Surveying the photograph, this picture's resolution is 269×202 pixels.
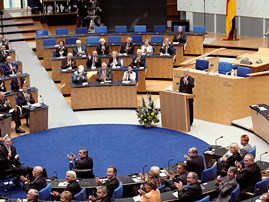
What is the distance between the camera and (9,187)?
31.4 ft

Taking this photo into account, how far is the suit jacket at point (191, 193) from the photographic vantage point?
7.10 metres

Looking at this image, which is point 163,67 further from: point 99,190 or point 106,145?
point 99,190

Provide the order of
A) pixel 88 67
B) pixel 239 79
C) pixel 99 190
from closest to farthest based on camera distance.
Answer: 1. pixel 99 190
2. pixel 239 79
3. pixel 88 67

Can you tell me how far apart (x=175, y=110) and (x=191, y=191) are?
209 inches

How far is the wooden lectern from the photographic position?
39.5 ft

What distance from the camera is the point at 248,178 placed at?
25.2ft

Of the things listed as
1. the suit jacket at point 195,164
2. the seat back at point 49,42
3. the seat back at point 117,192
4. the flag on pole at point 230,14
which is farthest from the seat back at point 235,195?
the flag on pole at point 230,14

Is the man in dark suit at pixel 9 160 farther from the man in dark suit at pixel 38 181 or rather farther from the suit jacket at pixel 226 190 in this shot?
the suit jacket at pixel 226 190

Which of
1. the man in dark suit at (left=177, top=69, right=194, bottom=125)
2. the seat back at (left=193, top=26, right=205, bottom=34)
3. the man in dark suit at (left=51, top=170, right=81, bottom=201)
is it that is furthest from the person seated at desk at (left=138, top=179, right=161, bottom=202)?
the seat back at (left=193, top=26, right=205, bottom=34)

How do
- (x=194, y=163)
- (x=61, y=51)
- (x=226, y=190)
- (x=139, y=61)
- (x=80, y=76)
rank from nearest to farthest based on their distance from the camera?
(x=226, y=190) → (x=194, y=163) → (x=80, y=76) → (x=139, y=61) → (x=61, y=51)

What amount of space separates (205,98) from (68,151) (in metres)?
4.24

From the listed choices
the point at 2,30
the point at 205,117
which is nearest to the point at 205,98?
the point at 205,117

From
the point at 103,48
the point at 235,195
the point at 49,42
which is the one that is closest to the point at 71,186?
the point at 235,195

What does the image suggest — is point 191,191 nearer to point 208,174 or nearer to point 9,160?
point 208,174
